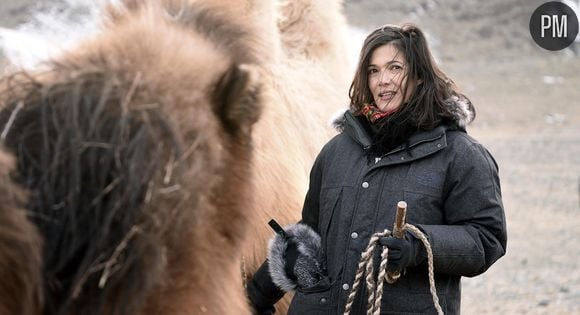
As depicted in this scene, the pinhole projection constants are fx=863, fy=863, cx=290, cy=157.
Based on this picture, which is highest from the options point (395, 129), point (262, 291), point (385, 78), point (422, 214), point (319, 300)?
point (385, 78)

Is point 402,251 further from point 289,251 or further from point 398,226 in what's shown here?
point 289,251

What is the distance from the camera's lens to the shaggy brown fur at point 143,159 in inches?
69.5

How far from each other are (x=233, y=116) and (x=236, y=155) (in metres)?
0.12

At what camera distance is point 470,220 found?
3.10 metres

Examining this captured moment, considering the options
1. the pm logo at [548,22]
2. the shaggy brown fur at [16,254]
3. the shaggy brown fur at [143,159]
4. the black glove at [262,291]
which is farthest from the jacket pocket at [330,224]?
the pm logo at [548,22]

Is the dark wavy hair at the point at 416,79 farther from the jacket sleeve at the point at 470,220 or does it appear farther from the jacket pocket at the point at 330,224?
the jacket pocket at the point at 330,224

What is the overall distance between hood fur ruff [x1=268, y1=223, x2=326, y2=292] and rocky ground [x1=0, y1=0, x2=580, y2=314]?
10.8 ft

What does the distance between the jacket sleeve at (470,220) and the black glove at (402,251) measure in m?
0.08

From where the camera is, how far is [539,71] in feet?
114

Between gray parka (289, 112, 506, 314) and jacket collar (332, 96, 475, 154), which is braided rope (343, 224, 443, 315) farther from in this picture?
jacket collar (332, 96, 475, 154)

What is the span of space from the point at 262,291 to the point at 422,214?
2.35 ft

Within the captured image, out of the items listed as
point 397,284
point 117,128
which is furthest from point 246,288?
point 117,128

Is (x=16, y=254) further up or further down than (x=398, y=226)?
further down

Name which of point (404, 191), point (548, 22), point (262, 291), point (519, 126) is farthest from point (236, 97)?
point (519, 126)
